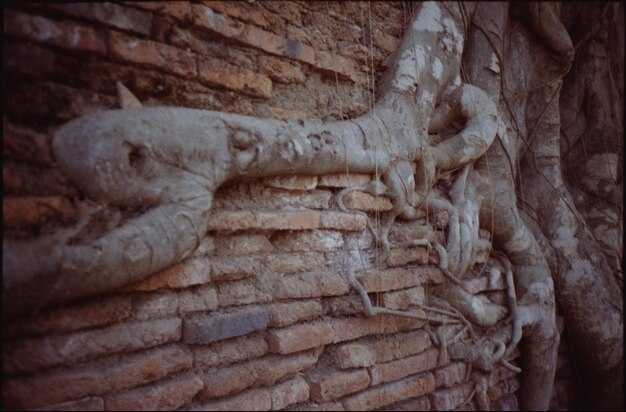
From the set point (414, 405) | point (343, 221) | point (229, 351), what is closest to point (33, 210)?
point (229, 351)

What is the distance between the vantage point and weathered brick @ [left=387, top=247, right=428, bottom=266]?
182 cm

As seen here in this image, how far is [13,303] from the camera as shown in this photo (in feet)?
3.28

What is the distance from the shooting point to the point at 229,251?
4.80 ft

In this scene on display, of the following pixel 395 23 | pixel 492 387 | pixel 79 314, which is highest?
pixel 395 23

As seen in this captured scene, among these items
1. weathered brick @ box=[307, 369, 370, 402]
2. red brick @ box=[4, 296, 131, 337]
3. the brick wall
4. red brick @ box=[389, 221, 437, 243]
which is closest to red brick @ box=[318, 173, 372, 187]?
the brick wall

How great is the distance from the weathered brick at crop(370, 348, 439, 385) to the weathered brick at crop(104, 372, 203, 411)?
0.71 metres

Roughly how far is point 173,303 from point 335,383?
647mm

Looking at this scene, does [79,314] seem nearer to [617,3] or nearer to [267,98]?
[267,98]

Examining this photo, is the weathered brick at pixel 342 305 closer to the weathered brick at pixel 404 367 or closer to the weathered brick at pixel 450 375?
the weathered brick at pixel 404 367

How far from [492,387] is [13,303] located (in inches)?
81.1

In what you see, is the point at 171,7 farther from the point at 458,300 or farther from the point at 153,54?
the point at 458,300

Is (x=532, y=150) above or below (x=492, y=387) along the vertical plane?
above

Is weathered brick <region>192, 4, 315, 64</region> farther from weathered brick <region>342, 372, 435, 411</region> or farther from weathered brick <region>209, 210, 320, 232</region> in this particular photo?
weathered brick <region>342, 372, 435, 411</region>

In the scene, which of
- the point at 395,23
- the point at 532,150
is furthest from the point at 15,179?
the point at 532,150
